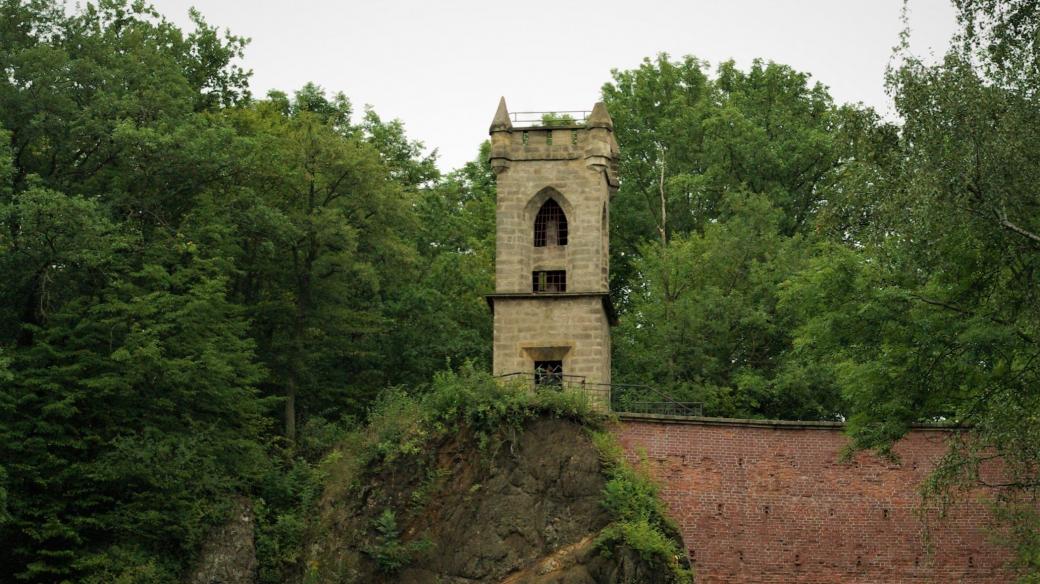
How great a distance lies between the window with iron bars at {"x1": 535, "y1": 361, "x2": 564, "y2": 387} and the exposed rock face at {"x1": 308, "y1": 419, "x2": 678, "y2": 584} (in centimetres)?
202

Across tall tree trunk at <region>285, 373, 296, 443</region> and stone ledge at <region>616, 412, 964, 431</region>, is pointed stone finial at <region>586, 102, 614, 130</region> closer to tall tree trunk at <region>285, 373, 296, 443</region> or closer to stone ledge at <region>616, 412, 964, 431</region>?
stone ledge at <region>616, 412, 964, 431</region>

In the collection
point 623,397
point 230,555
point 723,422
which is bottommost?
point 230,555

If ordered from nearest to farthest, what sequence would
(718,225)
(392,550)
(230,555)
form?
(392,550)
(230,555)
(718,225)

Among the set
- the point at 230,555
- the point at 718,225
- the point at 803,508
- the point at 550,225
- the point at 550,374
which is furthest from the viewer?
the point at 718,225

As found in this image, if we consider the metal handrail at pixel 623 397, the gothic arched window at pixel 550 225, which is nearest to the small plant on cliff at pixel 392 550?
the metal handrail at pixel 623 397

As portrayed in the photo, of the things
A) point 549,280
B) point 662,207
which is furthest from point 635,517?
point 662,207

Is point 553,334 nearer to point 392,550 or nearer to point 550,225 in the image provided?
point 550,225

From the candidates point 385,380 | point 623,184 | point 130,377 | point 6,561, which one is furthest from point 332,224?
point 623,184

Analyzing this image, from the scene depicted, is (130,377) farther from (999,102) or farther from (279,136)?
(999,102)

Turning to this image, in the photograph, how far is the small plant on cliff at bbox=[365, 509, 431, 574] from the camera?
29.9m

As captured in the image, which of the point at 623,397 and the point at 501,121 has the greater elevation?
the point at 501,121

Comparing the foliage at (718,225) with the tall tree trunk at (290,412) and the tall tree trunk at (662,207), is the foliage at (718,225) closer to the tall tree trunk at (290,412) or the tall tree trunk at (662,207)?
the tall tree trunk at (662,207)

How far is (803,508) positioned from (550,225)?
330 inches

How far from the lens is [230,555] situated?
1236 inches
